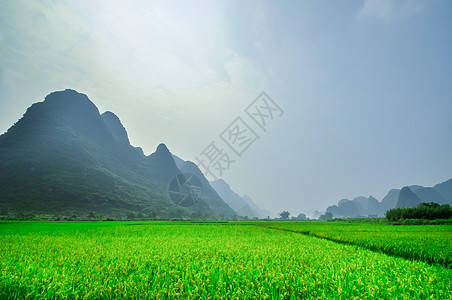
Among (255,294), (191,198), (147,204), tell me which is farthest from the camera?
(191,198)

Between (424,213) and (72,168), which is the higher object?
(72,168)

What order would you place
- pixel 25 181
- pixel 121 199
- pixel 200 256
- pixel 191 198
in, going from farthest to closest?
pixel 191 198 → pixel 121 199 → pixel 25 181 → pixel 200 256

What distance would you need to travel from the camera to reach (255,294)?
11.1ft

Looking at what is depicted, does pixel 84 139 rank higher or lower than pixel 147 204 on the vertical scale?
higher

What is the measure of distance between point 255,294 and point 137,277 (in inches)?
98.0

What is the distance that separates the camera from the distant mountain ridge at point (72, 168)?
84.4 metres

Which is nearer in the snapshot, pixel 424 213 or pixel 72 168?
pixel 424 213

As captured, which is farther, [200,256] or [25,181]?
[25,181]

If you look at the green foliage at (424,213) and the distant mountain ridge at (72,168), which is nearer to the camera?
the green foliage at (424,213)

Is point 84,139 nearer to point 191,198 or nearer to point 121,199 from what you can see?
point 121,199

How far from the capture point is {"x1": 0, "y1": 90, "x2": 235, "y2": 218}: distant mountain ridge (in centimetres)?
8444

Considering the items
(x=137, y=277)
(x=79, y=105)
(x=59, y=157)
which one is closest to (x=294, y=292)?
(x=137, y=277)

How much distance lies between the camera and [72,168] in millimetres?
104562

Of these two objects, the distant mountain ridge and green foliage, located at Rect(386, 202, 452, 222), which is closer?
green foliage, located at Rect(386, 202, 452, 222)
